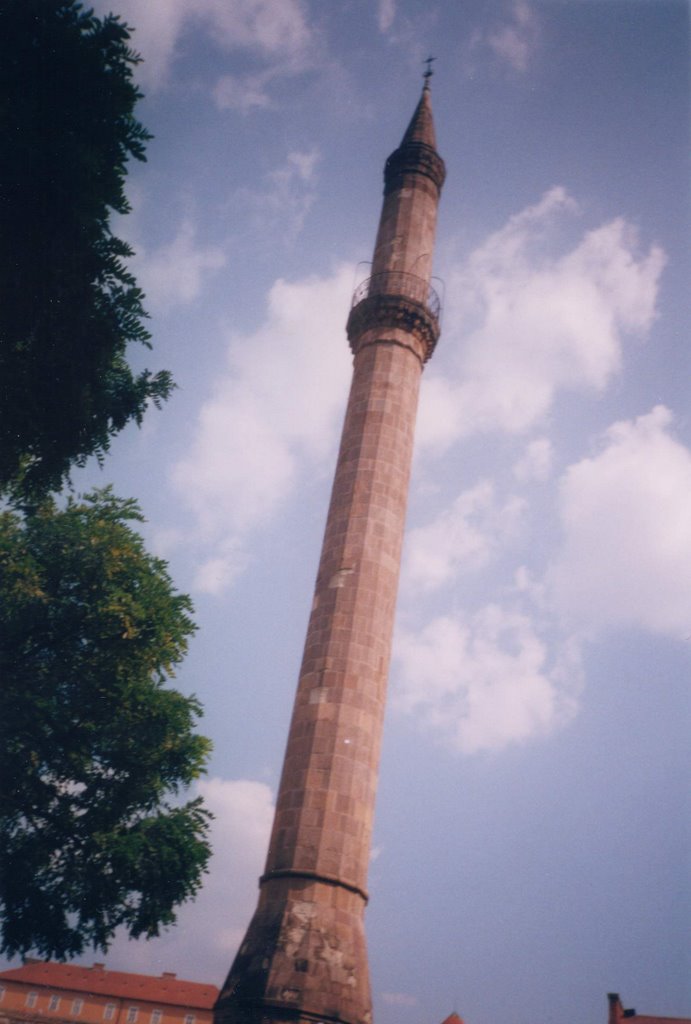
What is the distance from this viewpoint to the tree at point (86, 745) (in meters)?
17.2

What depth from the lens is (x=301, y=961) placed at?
12297 mm

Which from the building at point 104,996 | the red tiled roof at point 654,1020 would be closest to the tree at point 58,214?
the red tiled roof at point 654,1020

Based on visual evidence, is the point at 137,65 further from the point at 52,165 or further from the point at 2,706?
the point at 2,706

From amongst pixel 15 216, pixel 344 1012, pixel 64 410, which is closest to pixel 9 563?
pixel 64 410

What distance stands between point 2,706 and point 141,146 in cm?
1145

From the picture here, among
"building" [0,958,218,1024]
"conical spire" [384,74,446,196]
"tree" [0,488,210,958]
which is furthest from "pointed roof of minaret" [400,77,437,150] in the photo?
"building" [0,958,218,1024]

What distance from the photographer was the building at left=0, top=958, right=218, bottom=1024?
4941cm

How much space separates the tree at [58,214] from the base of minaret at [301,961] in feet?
26.9

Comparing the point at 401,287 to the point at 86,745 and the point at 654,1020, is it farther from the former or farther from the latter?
the point at 654,1020

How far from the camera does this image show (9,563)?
1752 centimetres

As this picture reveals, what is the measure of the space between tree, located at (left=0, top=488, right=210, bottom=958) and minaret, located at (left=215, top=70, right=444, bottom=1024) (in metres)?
4.57

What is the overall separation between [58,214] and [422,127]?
61.7ft

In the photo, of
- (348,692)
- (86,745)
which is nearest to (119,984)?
(86,745)

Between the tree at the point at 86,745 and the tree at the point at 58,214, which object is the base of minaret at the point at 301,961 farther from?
the tree at the point at 58,214
